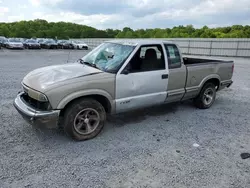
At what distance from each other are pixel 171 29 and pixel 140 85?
193 ft

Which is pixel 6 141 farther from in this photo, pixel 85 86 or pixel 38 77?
pixel 85 86

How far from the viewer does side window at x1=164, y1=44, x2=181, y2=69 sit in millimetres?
4594

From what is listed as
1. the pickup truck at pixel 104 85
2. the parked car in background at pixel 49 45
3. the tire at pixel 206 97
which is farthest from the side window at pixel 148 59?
the parked car in background at pixel 49 45

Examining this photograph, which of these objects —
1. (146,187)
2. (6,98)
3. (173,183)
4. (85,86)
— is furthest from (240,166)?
(6,98)

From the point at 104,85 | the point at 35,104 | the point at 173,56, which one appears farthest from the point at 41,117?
the point at 173,56

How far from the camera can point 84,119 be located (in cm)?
367

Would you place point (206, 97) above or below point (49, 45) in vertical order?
below

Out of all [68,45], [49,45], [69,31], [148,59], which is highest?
[69,31]

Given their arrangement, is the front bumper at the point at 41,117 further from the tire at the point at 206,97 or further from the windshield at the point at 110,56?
the tire at the point at 206,97

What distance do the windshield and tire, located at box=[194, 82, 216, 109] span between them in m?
2.45

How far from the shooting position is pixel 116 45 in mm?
4508

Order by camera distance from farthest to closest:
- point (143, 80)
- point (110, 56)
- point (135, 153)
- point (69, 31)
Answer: point (69, 31) → point (110, 56) → point (143, 80) → point (135, 153)

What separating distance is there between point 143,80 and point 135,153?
1.48 metres

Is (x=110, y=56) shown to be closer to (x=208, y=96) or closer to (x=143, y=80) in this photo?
(x=143, y=80)
